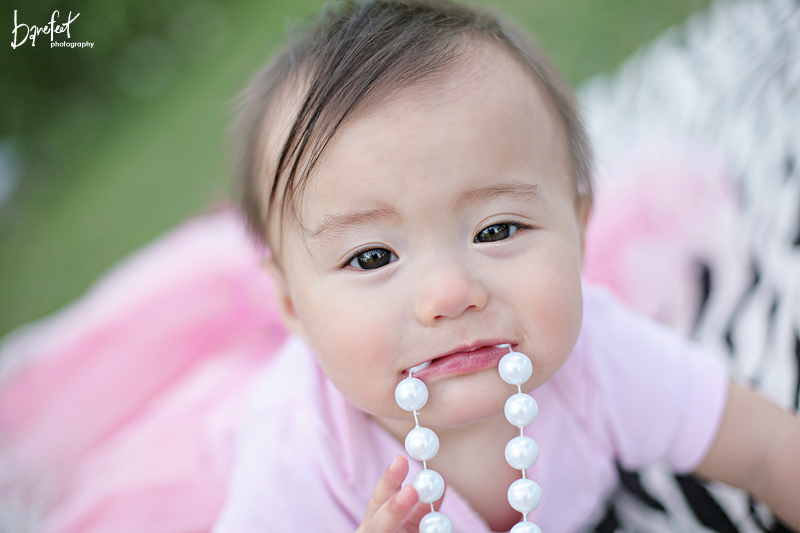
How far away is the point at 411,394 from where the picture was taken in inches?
26.8

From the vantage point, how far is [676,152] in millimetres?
1521

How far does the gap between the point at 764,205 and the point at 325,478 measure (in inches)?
40.7

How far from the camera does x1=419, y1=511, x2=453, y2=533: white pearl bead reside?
70 cm

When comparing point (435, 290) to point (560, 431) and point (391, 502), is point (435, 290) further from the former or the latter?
point (560, 431)

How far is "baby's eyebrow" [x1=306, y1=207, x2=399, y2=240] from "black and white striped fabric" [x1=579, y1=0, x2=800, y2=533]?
29.0 inches

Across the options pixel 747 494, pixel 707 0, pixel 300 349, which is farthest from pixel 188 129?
pixel 747 494

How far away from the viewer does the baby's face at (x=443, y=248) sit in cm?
68

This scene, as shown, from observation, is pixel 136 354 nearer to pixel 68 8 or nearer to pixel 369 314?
pixel 369 314

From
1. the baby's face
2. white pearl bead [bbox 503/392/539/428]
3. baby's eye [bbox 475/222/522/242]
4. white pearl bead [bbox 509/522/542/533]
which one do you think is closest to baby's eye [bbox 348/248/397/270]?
the baby's face

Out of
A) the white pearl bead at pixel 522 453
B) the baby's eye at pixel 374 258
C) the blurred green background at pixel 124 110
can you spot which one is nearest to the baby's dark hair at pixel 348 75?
the baby's eye at pixel 374 258

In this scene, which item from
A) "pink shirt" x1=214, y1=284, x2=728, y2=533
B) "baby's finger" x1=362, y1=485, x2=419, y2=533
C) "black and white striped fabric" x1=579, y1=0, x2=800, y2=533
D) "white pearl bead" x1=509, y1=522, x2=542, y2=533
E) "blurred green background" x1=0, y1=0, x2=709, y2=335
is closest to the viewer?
"baby's finger" x1=362, y1=485, x2=419, y2=533

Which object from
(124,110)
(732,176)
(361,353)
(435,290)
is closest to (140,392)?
(361,353)

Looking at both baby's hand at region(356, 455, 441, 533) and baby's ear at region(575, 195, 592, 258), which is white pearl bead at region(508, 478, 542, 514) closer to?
baby's hand at region(356, 455, 441, 533)

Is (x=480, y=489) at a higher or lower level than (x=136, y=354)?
lower
